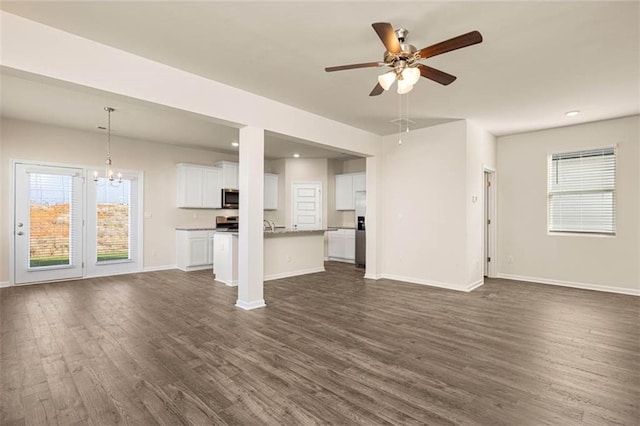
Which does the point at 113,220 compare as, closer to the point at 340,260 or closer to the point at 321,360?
the point at 340,260

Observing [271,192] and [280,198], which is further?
[280,198]

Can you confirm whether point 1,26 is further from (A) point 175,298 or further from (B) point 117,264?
(B) point 117,264

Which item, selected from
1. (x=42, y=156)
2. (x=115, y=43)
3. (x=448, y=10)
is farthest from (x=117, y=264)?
(x=448, y=10)

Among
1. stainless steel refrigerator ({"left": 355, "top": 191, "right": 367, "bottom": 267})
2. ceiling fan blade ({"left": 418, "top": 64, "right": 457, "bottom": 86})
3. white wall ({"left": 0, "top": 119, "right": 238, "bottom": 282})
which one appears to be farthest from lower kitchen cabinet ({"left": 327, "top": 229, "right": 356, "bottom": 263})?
ceiling fan blade ({"left": 418, "top": 64, "right": 457, "bottom": 86})

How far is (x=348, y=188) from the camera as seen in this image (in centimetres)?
878

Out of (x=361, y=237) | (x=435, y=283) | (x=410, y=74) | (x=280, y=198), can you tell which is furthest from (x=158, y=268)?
(x=410, y=74)

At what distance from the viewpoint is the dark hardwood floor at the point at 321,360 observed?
201cm

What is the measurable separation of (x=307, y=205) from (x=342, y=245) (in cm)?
148

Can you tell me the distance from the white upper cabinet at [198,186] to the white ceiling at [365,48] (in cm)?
247

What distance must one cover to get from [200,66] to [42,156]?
4.41 meters

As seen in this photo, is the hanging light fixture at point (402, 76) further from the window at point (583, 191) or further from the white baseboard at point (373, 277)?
the window at point (583, 191)

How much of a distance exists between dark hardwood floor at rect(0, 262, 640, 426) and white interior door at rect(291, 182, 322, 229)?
13.6 feet

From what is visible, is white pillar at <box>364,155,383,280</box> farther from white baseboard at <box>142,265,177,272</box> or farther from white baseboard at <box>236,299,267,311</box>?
white baseboard at <box>142,265,177,272</box>

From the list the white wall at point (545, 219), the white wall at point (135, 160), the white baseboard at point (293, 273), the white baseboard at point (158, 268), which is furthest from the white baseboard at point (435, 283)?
the white baseboard at point (158, 268)
